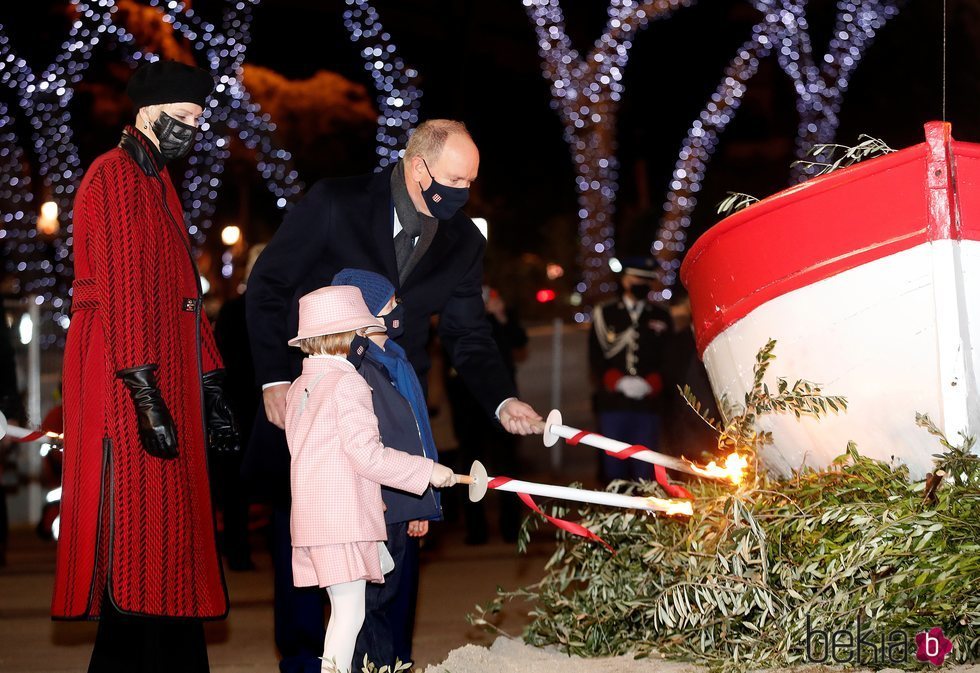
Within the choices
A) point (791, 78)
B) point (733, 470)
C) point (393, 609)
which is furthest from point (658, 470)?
point (791, 78)

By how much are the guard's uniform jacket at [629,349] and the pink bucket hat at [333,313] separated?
5.79 metres

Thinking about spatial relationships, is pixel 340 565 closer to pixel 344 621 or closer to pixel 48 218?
pixel 344 621

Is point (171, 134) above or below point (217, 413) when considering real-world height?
above

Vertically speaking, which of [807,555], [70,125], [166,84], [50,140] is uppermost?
[70,125]

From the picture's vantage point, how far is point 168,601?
13.9ft

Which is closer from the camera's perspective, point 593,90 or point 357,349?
point 357,349

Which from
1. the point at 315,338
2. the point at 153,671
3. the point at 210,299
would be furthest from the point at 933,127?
the point at 210,299

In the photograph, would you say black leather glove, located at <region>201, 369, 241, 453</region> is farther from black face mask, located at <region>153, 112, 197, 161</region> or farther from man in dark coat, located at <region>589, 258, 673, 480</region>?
man in dark coat, located at <region>589, 258, 673, 480</region>

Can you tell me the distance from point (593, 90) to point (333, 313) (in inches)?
722

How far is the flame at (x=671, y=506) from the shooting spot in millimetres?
4781

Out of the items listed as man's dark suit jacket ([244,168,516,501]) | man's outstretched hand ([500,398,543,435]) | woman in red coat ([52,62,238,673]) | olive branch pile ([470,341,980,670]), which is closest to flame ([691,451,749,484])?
olive branch pile ([470,341,980,670])

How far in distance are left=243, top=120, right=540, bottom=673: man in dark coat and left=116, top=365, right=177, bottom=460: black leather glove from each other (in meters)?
0.60

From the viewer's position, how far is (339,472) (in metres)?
4.23

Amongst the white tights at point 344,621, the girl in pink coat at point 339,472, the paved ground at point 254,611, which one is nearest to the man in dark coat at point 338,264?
the girl in pink coat at point 339,472
